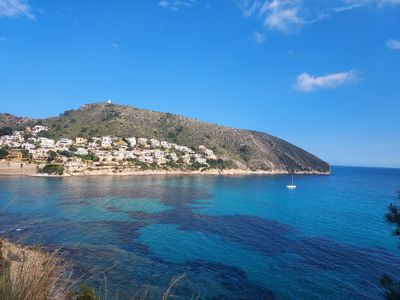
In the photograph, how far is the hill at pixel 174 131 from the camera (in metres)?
105

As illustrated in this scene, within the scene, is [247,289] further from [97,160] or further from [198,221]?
[97,160]

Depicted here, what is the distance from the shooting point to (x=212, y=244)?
73.2ft

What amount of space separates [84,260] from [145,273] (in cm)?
404

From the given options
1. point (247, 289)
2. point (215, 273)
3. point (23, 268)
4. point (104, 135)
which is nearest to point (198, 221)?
point (215, 273)

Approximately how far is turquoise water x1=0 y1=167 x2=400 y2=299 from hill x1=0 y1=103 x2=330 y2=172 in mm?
65792

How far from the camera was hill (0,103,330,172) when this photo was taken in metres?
105

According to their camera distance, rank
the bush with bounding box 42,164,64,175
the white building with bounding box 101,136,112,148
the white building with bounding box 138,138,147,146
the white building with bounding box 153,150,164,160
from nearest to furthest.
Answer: the bush with bounding box 42,164,64,175
the white building with bounding box 101,136,112,148
the white building with bounding box 153,150,164,160
the white building with bounding box 138,138,147,146

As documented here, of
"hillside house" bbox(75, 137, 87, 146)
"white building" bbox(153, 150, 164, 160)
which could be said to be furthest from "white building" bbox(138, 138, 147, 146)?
"hillside house" bbox(75, 137, 87, 146)

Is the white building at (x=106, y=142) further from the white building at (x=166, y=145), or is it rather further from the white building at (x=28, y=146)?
the white building at (x=28, y=146)

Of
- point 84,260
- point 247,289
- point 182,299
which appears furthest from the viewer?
point 84,260

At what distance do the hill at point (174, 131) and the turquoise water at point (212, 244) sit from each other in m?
65.8

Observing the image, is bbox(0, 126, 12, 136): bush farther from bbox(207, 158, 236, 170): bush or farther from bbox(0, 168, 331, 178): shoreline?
bbox(207, 158, 236, 170): bush

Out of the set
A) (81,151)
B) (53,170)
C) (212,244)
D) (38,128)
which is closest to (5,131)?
(38,128)

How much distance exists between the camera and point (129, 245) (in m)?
21.1
